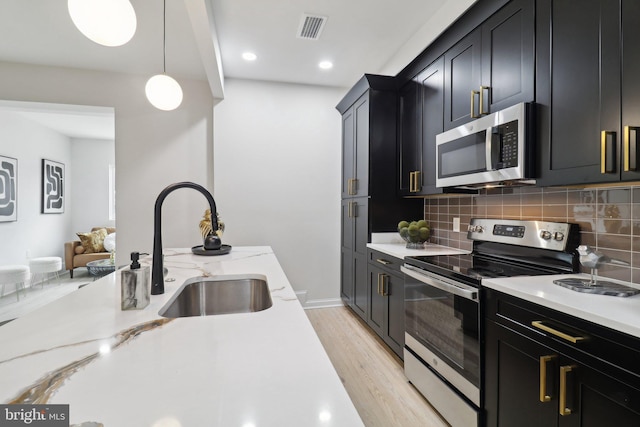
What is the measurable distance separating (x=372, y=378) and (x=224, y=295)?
55.1 inches

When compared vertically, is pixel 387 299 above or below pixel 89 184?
below

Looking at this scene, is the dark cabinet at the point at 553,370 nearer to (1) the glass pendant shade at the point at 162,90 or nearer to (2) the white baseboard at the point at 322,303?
(1) the glass pendant shade at the point at 162,90

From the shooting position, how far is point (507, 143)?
165 cm

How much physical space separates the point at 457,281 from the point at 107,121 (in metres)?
5.77

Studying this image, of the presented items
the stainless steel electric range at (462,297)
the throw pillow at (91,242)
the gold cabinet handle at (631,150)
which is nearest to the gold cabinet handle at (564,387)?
the stainless steel electric range at (462,297)

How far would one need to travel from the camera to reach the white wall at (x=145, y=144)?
134 inches

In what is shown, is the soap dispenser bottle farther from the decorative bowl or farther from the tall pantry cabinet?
the tall pantry cabinet

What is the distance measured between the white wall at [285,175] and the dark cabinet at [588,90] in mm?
2572

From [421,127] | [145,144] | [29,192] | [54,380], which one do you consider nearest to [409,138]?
[421,127]

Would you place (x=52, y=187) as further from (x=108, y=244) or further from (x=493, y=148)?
(x=493, y=148)

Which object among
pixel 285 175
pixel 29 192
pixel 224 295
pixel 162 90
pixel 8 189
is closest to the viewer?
pixel 224 295

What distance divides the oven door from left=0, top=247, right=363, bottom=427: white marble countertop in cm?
105

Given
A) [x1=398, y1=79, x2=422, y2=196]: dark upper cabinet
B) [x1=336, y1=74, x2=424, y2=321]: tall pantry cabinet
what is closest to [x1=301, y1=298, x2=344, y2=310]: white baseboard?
[x1=336, y1=74, x2=424, y2=321]: tall pantry cabinet

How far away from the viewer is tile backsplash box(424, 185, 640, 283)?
4.53 ft
